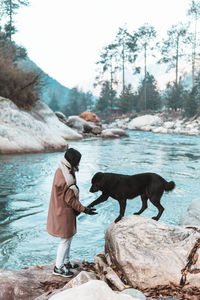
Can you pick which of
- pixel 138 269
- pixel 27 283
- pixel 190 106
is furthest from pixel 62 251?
pixel 190 106

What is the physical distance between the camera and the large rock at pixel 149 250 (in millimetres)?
3648

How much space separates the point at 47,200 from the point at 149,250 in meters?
4.93

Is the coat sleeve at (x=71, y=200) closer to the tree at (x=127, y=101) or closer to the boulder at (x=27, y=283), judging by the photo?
the boulder at (x=27, y=283)

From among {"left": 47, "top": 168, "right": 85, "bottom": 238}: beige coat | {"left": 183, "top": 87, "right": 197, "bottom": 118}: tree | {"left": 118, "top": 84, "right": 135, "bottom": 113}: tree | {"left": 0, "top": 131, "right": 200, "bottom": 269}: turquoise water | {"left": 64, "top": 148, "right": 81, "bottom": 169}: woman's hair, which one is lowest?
{"left": 0, "top": 131, "right": 200, "bottom": 269}: turquoise water

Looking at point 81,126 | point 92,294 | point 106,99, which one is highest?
point 106,99

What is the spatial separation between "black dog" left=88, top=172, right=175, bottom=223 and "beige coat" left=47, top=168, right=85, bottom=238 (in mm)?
383

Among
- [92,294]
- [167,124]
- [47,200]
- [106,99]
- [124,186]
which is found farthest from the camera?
[106,99]

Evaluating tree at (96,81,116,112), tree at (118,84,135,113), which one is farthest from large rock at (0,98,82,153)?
tree at (96,81,116,112)

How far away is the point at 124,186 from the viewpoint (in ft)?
14.5

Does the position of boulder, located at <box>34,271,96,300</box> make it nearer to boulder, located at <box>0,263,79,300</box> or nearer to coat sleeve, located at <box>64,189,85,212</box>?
boulder, located at <box>0,263,79,300</box>

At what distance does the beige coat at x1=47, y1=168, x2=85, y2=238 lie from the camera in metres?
3.87

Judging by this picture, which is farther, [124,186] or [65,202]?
[124,186]

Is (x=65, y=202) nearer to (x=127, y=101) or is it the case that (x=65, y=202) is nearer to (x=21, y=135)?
(x=21, y=135)

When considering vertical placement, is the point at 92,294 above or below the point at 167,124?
below
